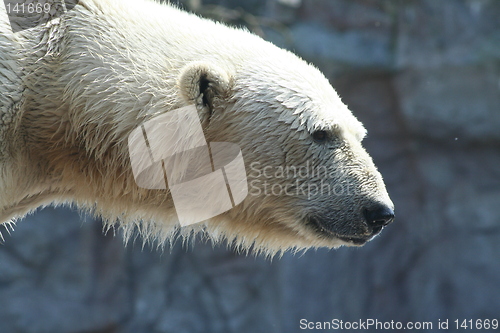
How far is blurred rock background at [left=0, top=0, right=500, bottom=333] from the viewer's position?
5.82 metres

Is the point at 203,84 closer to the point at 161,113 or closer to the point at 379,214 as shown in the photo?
the point at 161,113

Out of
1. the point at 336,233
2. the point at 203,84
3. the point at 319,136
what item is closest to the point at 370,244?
the point at 336,233

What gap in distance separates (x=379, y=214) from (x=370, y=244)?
440cm

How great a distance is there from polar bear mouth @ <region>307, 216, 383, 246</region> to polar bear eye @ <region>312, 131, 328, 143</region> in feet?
1.18

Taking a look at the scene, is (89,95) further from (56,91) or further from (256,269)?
(256,269)

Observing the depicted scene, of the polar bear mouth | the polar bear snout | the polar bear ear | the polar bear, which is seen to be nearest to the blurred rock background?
the polar bear

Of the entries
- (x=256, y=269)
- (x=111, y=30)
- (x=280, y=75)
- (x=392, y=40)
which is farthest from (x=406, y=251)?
(x=111, y=30)

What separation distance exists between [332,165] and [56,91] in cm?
121

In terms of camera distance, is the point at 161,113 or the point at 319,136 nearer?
the point at 161,113

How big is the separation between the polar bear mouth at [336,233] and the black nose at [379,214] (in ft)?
0.18

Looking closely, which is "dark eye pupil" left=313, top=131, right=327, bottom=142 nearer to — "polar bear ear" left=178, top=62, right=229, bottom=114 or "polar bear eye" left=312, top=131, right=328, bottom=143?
"polar bear eye" left=312, top=131, right=328, bottom=143

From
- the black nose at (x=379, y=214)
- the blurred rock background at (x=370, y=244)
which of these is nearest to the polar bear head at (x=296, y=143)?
the black nose at (x=379, y=214)

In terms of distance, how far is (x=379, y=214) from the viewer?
2400mm

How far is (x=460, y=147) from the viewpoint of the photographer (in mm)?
6285
